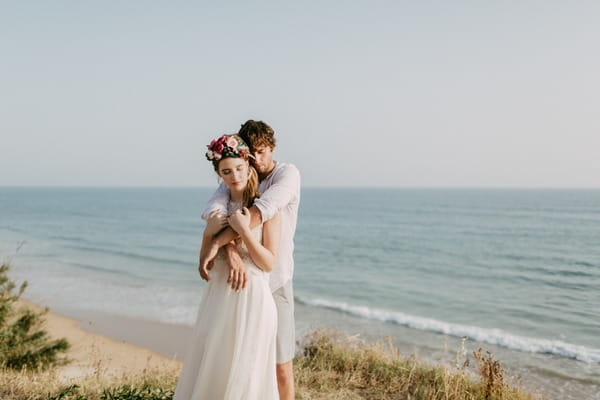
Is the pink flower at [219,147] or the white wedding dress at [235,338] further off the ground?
the pink flower at [219,147]

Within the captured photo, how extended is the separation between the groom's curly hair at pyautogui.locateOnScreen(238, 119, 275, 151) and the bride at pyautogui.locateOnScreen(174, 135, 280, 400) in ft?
0.58

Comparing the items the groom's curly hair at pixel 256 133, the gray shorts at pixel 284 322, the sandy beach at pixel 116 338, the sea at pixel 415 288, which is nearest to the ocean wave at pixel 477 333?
the sea at pixel 415 288

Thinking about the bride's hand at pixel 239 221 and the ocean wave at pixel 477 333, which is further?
the ocean wave at pixel 477 333

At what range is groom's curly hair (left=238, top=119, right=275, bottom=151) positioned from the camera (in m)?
3.33

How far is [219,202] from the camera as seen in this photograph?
3285 millimetres

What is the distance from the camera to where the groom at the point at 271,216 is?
3.12m

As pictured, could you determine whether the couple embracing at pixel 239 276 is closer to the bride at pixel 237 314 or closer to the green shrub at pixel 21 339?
the bride at pixel 237 314

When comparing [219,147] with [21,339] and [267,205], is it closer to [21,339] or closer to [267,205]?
[267,205]

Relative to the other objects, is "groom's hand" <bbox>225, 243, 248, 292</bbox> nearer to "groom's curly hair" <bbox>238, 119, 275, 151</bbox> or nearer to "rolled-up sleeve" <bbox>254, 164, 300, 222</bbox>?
"rolled-up sleeve" <bbox>254, 164, 300, 222</bbox>

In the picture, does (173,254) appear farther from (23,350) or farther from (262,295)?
(262,295)

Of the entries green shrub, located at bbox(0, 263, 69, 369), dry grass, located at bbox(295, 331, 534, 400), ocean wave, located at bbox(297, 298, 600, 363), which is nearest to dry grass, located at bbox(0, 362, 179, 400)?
dry grass, located at bbox(295, 331, 534, 400)

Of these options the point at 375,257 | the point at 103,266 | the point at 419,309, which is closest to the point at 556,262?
the point at 375,257

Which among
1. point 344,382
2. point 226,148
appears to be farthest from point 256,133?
point 344,382

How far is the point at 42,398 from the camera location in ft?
15.4
